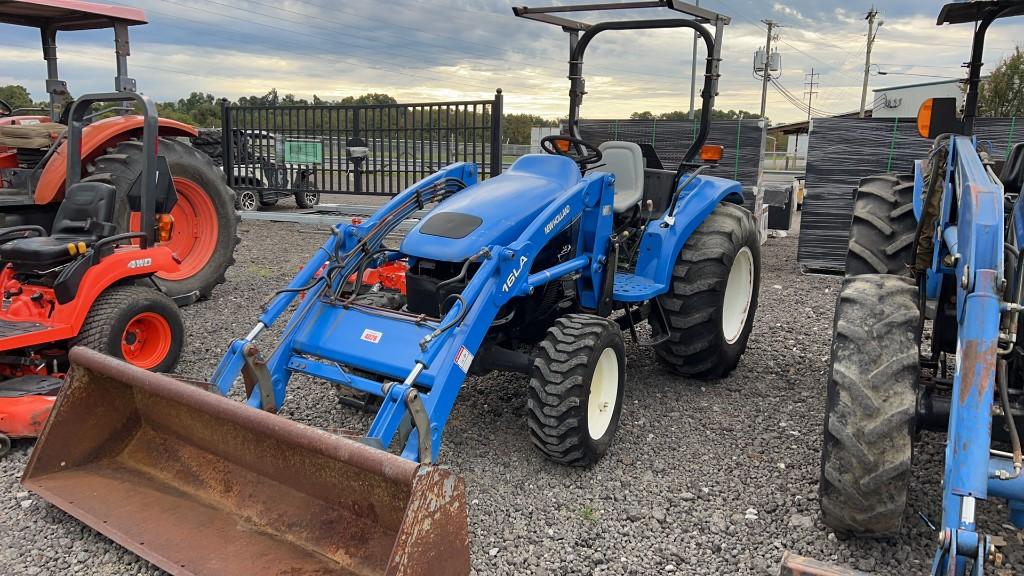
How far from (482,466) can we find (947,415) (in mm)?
1922

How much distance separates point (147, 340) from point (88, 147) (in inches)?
77.2

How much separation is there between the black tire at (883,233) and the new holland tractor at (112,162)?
15.2 ft

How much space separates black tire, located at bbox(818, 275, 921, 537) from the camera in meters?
2.47

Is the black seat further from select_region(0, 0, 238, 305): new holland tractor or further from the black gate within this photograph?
the black gate

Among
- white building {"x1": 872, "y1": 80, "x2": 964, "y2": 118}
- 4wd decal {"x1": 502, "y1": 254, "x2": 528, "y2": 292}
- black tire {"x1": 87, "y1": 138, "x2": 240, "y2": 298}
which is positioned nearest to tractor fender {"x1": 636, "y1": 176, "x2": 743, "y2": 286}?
4wd decal {"x1": 502, "y1": 254, "x2": 528, "y2": 292}

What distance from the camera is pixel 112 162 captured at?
18.2ft

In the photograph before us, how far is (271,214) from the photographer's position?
450 inches

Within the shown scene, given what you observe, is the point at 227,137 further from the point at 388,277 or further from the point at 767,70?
the point at 767,70

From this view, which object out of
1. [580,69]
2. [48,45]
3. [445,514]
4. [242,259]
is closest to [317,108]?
[242,259]

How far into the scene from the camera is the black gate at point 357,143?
33.6 feet

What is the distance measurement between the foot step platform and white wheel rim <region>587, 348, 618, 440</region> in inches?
19.3

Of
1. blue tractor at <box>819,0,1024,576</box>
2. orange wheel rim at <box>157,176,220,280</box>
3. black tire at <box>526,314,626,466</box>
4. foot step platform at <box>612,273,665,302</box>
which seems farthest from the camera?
orange wheel rim at <box>157,176,220,280</box>

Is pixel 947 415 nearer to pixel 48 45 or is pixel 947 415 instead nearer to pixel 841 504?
pixel 841 504

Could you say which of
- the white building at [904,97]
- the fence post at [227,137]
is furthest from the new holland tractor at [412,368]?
the white building at [904,97]
